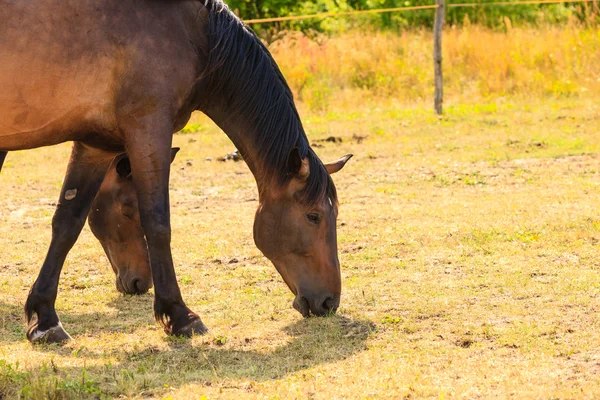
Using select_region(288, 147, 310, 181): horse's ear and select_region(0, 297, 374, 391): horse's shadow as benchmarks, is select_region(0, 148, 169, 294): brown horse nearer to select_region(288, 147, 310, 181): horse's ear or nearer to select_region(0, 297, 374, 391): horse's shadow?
select_region(0, 297, 374, 391): horse's shadow

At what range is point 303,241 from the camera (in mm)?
5344

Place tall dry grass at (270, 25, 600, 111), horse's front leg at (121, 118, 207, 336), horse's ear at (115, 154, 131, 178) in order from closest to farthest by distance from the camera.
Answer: horse's front leg at (121, 118, 207, 336), horse's ear at (115, 154, 131, 178), tall dry grass at (270, 25, 600, 111)

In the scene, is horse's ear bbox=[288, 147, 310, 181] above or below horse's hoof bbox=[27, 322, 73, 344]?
above

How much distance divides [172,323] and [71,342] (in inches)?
23.3

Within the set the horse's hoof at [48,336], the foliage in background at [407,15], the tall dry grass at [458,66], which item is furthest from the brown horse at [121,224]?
the foliage in background at [407,15]

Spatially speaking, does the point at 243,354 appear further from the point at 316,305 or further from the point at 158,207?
the point at 158,207

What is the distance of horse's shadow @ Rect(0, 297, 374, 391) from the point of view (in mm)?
4543

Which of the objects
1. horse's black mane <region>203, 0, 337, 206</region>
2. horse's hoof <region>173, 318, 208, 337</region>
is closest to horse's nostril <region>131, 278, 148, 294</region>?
horse's hoof <region>173, 318, 208, 337</region>

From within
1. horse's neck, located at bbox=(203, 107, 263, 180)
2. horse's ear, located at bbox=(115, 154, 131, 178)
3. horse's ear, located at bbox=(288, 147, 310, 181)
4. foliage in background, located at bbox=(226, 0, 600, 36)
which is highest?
horse's neck, located at bbox=(203, 107, 263, 180)

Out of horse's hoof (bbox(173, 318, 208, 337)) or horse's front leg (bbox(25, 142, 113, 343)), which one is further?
horse's front leg (bbox(25, 142, 113, 343))

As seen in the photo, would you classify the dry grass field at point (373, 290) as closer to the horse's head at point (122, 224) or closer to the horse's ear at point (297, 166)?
the horse's head at point (122, 224)

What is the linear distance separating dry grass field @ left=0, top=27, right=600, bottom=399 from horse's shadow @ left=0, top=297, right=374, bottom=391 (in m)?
0.01

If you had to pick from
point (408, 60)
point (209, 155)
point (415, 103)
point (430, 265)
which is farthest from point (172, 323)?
point (408, 60)

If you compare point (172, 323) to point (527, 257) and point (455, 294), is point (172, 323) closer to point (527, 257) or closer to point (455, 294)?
point (455, 294)
